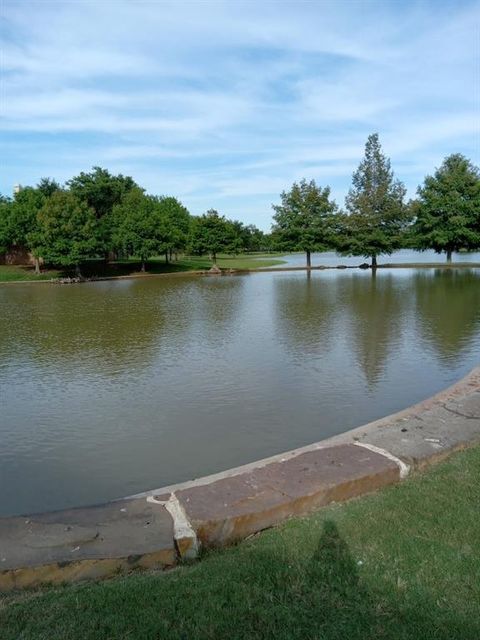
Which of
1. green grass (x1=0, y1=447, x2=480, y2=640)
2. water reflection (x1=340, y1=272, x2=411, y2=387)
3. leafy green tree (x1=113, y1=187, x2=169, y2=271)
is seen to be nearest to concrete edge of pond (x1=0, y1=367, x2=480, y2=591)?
green grass (x1=0, y1=447, x2=480, y2=640)

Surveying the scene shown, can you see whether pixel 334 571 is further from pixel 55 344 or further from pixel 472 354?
pixel 55 344

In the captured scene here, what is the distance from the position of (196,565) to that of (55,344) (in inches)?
392

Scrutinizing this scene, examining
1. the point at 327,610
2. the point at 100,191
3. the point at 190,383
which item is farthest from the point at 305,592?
the point at 100,191

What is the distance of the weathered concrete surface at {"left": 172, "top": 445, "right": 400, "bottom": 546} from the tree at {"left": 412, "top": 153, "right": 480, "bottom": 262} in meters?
37.9

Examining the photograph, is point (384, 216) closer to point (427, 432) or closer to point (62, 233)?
point (62, 233)

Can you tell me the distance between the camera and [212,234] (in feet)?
137

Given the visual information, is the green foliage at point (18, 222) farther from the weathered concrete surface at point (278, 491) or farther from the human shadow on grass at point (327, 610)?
the human shadow on grass at point (327, 610)

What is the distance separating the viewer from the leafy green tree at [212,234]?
4169 cm

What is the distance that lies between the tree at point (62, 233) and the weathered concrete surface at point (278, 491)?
110ft

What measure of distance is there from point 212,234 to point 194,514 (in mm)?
39120

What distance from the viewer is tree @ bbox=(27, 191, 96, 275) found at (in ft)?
117

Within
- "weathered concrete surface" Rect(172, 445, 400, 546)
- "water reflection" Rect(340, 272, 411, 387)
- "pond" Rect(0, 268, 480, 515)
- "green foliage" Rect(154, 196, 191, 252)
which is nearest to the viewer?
"weathered concrete surface" Rect(172, 445, 400, 546)

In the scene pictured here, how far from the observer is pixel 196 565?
295cm

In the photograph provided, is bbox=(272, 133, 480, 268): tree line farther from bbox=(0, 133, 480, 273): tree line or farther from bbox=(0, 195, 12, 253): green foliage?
bbox=(0, 195, 12, 253): green foliage
